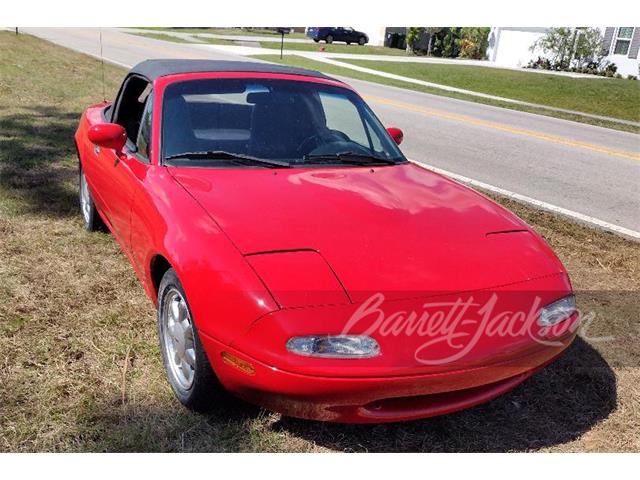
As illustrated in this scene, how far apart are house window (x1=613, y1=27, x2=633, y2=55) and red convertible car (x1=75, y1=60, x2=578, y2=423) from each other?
28.9 meters

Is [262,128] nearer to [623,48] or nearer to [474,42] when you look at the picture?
[623,48]

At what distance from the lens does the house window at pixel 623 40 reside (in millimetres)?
27906

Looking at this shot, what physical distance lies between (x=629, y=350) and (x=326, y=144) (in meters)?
2.20

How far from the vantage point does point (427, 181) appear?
357 cm

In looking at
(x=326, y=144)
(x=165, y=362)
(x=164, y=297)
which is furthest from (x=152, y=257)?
(x=326, y=144)

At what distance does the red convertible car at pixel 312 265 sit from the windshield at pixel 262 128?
0.01 m

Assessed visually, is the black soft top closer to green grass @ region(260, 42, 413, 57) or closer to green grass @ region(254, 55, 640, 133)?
green grass @ region(254, 55, 640, 133)

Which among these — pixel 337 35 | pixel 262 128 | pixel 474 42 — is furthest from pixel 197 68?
pixel 337 35

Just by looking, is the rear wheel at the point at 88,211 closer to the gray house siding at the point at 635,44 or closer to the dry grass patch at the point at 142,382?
the dry grass patch at the point at 142,382

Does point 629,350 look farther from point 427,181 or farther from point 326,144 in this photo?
point 326,144

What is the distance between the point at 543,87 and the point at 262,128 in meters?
19.7

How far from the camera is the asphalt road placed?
7176 millimetres

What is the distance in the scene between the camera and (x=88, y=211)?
4992 millimetres

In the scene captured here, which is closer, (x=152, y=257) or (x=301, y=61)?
(x=152, y=257)
